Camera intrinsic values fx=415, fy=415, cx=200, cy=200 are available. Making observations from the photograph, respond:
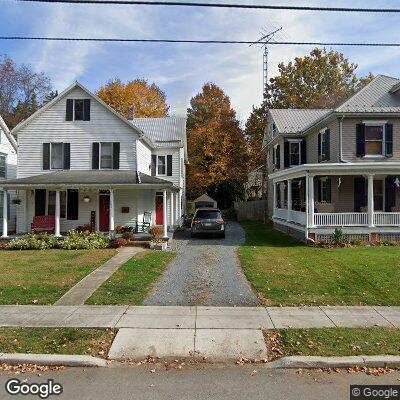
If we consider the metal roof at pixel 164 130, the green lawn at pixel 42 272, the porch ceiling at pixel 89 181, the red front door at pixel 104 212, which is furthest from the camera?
the metal roof at pixel 164 130

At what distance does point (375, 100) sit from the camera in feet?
72.7

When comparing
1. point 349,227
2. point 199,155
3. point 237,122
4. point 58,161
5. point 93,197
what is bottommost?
point 349,227

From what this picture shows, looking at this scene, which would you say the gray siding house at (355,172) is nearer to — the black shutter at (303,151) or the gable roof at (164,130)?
the black shutter at (303,151)

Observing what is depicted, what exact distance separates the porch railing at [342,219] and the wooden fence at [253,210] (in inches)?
655

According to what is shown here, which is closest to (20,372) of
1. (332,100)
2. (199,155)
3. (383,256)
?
(383,256)

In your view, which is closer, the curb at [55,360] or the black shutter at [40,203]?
the curb at [55,360]

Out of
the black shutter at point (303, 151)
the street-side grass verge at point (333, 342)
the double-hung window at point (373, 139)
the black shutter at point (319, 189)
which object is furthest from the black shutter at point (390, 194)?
the street-side grass verge at point (333, 342)

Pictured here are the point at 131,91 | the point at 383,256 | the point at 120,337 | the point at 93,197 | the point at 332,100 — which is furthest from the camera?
the point at 131,91

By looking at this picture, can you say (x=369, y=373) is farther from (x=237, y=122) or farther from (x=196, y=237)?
(x=237, y=122)

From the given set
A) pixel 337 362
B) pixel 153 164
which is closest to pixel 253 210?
pixel 153 164

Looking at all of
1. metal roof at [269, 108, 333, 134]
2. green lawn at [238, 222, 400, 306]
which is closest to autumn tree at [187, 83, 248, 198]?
metal roof at [269, 108, 333, 134]

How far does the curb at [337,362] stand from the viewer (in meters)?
6.12

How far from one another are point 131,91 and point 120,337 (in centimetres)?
4265

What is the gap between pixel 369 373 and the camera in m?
5.94
